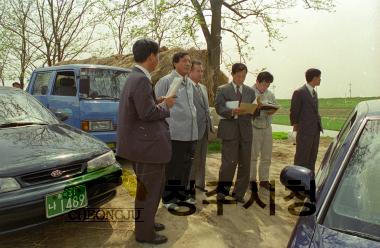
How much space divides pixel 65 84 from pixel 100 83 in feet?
2.25

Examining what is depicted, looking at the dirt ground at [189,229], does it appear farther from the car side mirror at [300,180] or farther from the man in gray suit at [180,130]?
the car side mirror at [300,180]

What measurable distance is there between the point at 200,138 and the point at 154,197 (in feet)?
5.28

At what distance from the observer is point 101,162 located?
382 centimetres

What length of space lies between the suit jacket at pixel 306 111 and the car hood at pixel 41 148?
2.88m

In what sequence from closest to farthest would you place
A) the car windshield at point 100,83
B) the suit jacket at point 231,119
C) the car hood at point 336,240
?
1. the car hood at point 336,240
2. the suit jacket at point 231,119
3. the car windshield at point 100,83

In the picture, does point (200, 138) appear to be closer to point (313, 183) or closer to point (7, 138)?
point (7, 138)

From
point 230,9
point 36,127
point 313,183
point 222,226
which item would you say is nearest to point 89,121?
point 36,127

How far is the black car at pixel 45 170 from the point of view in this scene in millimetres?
3090

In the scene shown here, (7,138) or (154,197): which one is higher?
(7,138)

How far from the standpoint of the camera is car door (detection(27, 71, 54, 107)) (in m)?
7.32

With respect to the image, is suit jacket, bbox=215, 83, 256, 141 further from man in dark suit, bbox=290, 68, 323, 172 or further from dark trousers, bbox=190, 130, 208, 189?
man in dark suit, bbox=290, 68, 323, 172

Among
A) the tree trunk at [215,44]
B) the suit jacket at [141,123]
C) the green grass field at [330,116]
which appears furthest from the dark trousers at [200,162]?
the green grass field at [330,116]

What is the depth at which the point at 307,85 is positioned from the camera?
5508 mm

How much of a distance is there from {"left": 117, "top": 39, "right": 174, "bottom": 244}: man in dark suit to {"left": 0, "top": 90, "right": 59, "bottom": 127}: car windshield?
149 centimetres
